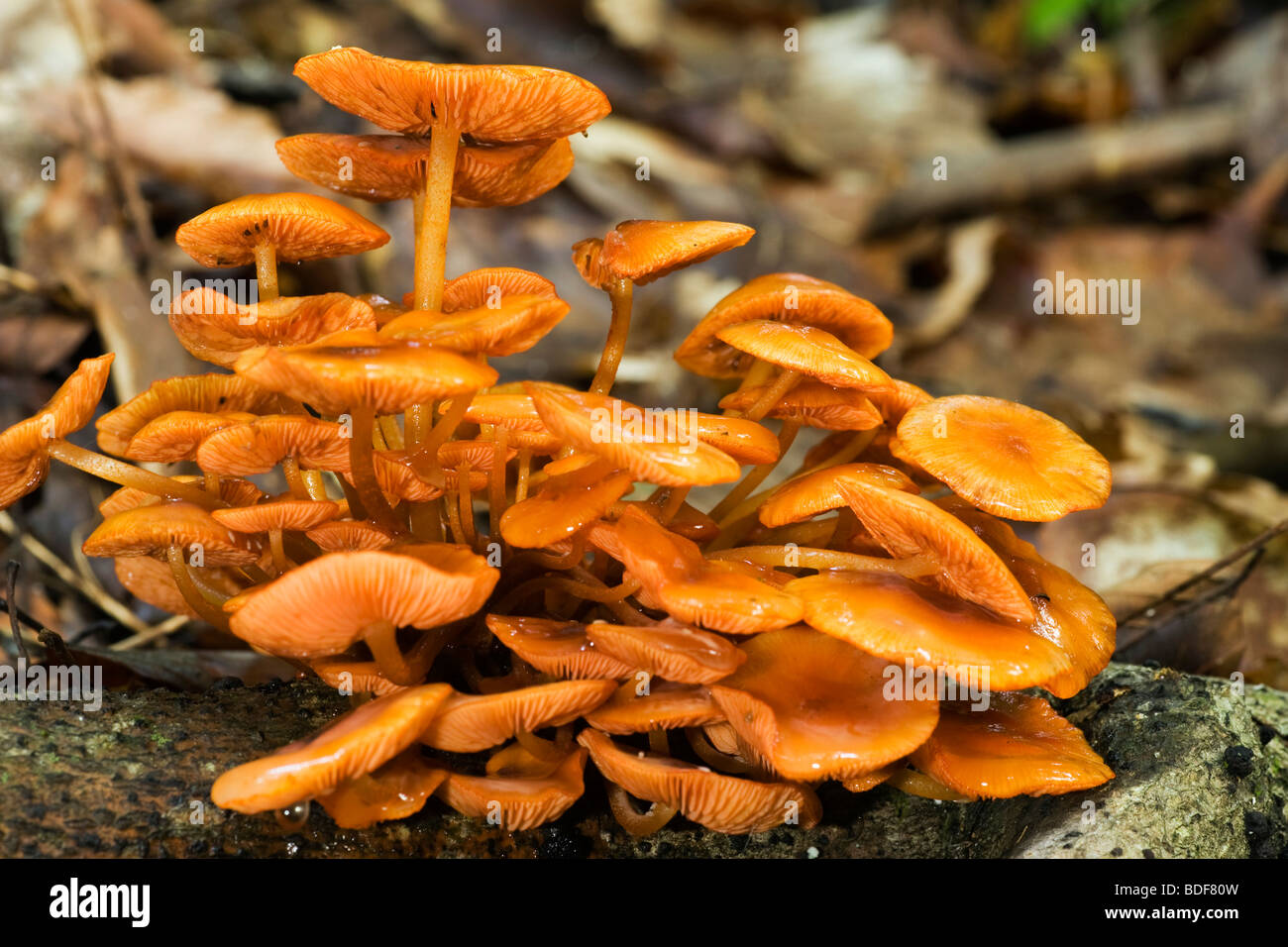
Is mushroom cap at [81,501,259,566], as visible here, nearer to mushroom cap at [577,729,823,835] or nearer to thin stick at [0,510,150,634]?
mushroom cap at [577,729,823,835]

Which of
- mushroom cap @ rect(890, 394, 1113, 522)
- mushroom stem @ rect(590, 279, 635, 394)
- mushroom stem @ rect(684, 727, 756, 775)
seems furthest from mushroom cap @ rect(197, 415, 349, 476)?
mushroom cap @ rect(890, 394, 1113, 522)

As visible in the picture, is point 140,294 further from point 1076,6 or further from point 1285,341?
point 1076,6

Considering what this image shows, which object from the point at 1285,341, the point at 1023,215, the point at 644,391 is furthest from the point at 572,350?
the point at 1285,341

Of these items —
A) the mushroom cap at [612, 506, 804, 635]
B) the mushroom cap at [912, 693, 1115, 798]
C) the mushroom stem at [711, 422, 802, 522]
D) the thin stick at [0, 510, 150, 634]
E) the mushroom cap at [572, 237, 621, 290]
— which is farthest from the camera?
the thin stick at [0, 510, 150, 634]

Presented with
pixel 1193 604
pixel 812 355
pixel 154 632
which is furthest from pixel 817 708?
pixel 154 632

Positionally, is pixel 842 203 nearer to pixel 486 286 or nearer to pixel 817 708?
pixel 486 286

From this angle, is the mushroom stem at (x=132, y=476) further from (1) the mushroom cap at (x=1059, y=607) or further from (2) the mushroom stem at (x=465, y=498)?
(1) the mushroom cap at (x=1059, y=607)

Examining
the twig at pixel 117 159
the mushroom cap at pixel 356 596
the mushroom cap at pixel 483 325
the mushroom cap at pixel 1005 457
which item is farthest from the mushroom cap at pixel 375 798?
the twig at pixel 117 159
